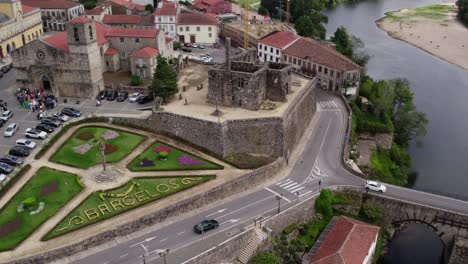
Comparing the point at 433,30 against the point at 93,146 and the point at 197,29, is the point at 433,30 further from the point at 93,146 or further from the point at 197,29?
the point at 93,146

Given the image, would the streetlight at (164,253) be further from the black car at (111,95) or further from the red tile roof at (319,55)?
the red tile roof at (319,55)

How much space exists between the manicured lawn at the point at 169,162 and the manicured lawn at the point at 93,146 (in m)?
2.53

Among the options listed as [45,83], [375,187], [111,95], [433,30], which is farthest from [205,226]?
[433,30]

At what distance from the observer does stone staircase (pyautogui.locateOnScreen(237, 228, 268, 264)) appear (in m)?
51.1

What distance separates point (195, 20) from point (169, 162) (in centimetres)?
6381

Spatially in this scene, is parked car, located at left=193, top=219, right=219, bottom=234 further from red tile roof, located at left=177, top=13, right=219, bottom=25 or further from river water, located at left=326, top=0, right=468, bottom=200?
red tile roof, located at left=177, top=13, right=219, bottom=25

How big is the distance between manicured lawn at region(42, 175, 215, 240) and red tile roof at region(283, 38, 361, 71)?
147 ft

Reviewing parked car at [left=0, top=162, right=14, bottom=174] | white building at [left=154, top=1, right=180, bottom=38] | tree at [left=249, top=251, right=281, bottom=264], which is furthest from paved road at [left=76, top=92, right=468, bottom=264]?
white building at [left=154, top=1, right=180, bottom=38]

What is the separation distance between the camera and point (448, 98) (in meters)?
105

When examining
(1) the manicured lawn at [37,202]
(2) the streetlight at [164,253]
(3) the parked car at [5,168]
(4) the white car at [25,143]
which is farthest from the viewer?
(4) the white car at [25,143]

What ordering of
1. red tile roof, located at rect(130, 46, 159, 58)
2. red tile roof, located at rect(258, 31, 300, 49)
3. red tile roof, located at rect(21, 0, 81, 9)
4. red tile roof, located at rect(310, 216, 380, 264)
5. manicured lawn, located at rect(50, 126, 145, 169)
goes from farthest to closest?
1. red tile roof, located at rect(21, 0, 81, 9)
2. red tile roof, located at rect(258, 31, 300, 49)
3. red tile roof, located at rect(130, 46, 159, 58)
4. manicured lawn, located at rect(50, 126, 145, 169)
5. red tile roof, located at rect(310, 216, 380, 264)

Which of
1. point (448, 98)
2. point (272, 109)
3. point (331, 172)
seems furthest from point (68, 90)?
point (448, 98)

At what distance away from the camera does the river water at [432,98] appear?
77875 mm

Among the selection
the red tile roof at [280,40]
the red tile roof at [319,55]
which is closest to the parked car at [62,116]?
the red tile roof at [319,55]
